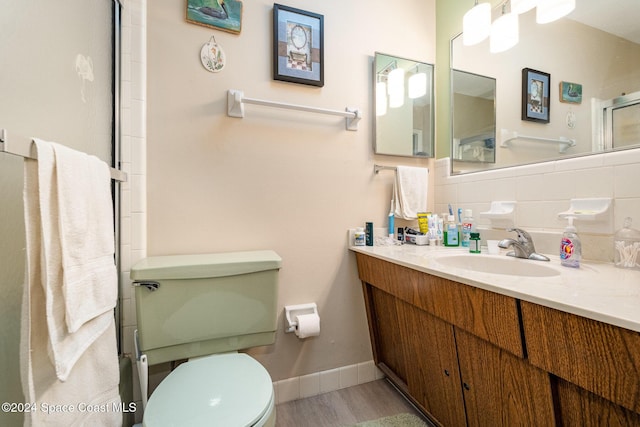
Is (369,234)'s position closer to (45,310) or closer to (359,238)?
(359,238)

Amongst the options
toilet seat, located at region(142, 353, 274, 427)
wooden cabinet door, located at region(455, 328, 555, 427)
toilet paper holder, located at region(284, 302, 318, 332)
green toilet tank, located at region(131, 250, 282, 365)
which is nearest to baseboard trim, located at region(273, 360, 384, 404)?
toilet paper holder, located at region(284, 302, 318, 332)

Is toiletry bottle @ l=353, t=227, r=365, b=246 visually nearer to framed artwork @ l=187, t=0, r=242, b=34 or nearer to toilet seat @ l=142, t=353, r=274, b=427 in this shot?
toilet seat @ l=142, t=353, r=274, b=427

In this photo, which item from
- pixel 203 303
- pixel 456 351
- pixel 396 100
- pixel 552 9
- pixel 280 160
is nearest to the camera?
pixel 456 351

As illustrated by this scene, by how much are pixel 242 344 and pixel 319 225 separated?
0.66 metres

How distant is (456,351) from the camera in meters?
0.89

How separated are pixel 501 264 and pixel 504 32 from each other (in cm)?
115

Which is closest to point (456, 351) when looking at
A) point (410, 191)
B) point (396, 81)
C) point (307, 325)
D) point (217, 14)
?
point (307, 325)

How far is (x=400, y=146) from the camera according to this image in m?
1.55

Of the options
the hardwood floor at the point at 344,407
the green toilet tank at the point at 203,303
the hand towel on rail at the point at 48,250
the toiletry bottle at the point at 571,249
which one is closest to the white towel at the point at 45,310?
the hand towel on rail at the point at 48,250

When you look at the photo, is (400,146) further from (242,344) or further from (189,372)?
(189,372)

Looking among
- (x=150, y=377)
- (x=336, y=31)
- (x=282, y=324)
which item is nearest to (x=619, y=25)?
(x=336, y=31)

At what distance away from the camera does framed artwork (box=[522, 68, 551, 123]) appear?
3.77ft

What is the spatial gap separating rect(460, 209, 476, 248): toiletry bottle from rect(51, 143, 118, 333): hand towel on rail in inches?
57.7

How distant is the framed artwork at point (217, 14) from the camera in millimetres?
1172
